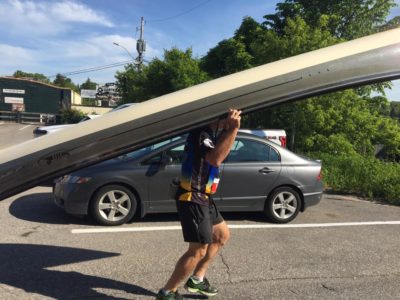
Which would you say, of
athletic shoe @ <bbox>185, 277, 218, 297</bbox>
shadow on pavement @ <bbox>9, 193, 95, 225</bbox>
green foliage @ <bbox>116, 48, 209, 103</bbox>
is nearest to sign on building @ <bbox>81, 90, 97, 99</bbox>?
green foliage @ <bbox>116, 48, 209, 103</bbox>

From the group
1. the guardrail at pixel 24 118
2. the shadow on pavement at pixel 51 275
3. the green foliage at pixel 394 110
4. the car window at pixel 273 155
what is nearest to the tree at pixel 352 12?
the green foliage at pixel 394 110

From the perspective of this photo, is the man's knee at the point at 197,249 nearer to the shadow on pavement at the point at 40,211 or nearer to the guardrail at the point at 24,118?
the shadow on pavement at the point at 40,211

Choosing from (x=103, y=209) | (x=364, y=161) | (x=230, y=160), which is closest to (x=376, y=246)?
(x=230, y=160)

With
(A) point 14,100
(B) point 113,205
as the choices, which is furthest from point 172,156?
(A) point 14,100

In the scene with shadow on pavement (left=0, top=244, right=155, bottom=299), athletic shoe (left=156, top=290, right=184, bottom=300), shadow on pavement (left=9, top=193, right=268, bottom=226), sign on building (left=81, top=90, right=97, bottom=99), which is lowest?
shadow on pavement (left=0, top=244, right=155, bottom=299)

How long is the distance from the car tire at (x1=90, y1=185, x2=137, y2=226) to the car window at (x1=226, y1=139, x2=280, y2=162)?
1.60m

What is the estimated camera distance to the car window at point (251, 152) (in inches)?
273

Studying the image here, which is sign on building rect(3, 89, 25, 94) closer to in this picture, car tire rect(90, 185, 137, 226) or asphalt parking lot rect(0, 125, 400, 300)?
asphalt parking lot rect(0, 125, 400, 300)

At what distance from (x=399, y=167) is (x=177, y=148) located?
21.9 feet

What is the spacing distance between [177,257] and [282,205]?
8.07ft

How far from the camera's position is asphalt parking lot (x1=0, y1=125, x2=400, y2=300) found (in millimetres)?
4223

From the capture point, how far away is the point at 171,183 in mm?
6297

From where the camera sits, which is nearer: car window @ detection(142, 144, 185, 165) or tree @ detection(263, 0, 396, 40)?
car window @ detection(142, 144, 185, 165)

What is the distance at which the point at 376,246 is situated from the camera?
229 inches
